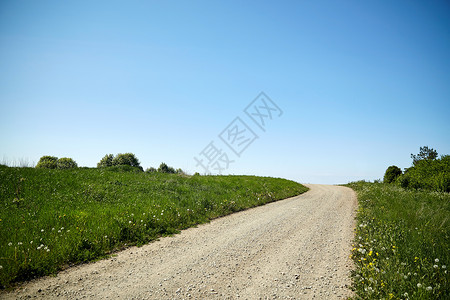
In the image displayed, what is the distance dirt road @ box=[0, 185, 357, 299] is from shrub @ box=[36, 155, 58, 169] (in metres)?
38.0

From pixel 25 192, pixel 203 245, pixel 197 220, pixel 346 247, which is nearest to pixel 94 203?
pixel 25 192

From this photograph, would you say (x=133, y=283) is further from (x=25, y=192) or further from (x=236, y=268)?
(x=25, y=192)

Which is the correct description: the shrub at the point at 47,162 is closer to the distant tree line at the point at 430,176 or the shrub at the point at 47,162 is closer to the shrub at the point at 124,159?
the shrub at the point at 124,159

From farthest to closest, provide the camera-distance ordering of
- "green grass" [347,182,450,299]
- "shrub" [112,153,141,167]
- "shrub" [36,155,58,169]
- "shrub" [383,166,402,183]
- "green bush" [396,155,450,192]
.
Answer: "shrub" [112,153,141,167], "shrub" [383,166,402,183], "shrub" [36,155,58,169], "green bush" [396,155,450,192], "green grass" [347,182,450,299]

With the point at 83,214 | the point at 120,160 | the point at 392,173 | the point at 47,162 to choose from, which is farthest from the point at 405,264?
the point at 47,162

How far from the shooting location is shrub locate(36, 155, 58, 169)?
36.1 m

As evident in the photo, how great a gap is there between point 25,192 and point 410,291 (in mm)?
17492

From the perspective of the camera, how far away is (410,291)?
15.5ft

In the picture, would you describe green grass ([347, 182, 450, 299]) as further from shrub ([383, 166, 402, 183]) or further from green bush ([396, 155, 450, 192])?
shrub ([383, 166, 402, 183])

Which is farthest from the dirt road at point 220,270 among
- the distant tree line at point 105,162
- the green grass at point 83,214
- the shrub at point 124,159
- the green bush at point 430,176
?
the shrub at point 124,159

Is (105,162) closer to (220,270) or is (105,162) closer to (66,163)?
(66,163)

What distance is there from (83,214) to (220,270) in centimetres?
672

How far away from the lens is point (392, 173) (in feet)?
127

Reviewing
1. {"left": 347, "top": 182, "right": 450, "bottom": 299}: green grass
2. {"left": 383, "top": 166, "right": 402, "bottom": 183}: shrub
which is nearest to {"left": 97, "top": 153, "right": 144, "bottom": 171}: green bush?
{"left": 347, "top": 182, "right": 450, "bottom": 299}: green grass
